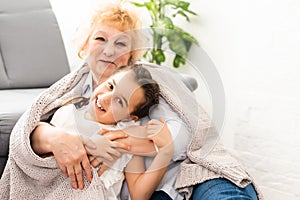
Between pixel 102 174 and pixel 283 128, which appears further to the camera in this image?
pixel 283 128

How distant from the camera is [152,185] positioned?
4.45 ft

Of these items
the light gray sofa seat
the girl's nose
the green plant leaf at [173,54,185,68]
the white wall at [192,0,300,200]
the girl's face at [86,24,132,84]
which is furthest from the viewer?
the green plant leaf at [173,54,185,68]

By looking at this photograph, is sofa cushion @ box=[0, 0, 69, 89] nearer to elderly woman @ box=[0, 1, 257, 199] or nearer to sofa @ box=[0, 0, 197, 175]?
sofa @ box=[0, 0, 197, 175]

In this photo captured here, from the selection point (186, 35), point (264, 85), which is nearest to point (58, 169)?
point (264, 85)

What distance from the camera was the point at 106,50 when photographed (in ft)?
4.68

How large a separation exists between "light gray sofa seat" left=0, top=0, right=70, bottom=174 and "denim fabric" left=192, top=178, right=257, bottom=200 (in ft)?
3.08

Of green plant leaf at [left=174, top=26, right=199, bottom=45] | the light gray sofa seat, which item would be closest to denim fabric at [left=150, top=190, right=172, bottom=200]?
the light gray sofa seat

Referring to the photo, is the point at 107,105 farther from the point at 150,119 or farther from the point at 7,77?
the point at 7,77

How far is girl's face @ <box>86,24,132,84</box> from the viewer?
1.42m

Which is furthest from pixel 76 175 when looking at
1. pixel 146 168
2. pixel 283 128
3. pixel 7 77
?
pixel 283 128

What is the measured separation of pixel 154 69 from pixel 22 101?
50 centimetres

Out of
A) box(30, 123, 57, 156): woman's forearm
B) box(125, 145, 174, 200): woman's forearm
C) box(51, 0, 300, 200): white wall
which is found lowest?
box(51, 0, 300, 200): white wall

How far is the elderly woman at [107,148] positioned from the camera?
4.40ft

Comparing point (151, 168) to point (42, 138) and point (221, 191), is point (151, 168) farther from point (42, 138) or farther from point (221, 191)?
point (42, 138)
